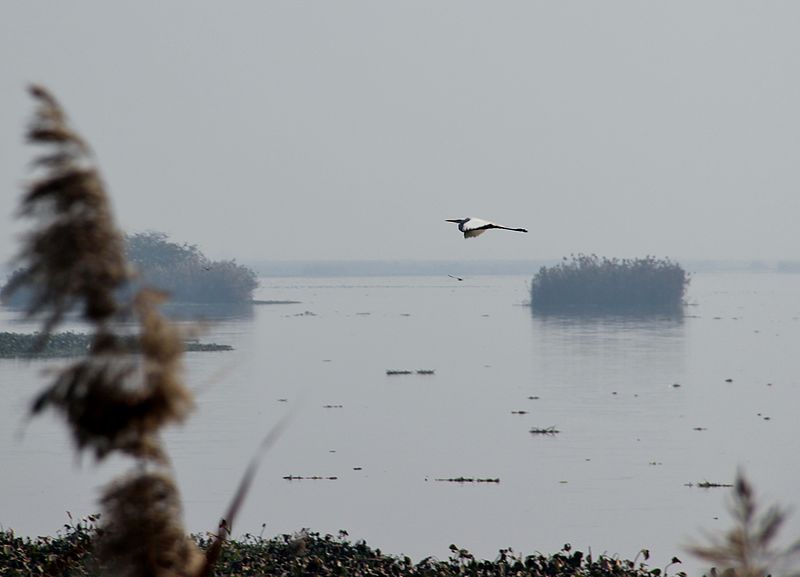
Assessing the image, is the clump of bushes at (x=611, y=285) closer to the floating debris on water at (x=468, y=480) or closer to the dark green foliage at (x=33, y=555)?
the floating debris on water at (x=468, y=480)

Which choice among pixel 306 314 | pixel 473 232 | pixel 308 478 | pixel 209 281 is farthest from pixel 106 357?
pixel 209 281

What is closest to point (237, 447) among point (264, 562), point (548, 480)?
point (548, 480)

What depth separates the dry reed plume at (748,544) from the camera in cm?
198

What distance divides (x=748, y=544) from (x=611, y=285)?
10912cm

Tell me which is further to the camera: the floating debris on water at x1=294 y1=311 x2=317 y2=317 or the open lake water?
the floating debris on water at x1=294 y1=311 x2=317 y2=317

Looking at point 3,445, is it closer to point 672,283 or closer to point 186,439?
point 186,439

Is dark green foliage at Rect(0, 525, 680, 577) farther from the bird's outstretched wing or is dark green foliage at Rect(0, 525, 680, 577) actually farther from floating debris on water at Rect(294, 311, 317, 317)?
floating debris on water at Rect(294, 311, 317, 317)

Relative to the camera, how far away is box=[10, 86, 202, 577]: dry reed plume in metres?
2.54

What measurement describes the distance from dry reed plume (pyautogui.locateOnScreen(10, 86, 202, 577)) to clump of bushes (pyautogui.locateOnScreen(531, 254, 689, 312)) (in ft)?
351

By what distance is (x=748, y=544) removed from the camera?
206 cm

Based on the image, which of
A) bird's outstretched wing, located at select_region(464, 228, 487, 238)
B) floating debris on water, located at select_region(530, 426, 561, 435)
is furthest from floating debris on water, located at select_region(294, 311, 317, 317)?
bird's outstretched wing, located at select_region(464, 228, 487, 238)

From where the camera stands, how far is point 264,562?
14.8 metres

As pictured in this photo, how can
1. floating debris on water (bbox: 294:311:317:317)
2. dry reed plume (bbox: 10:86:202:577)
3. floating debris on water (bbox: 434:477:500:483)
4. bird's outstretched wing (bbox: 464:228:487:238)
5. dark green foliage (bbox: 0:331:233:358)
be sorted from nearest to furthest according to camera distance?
dry reed plume (bbox: 10:86:202:577)
bird's outstretched wing (bbox: 464:228:487:238)
floating debris on water (bbox: 434:477:500:483)
dark green foliage (bbox: 0:331:233:358)
floating debris on water (bbox: 294:311:317:317)

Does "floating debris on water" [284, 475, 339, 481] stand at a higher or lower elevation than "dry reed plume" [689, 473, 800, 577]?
lower
